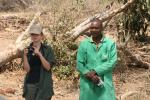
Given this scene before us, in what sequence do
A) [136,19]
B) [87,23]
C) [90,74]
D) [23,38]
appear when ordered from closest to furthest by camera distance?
[90,74] → [23,38] → [87,23] → [136,19]

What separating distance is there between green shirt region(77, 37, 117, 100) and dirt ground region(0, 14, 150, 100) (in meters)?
2.23

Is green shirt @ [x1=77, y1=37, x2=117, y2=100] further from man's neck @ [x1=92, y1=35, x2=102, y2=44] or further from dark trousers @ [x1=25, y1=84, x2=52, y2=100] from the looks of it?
dark trousers @ [x1=25, y1=84, x2=52, y2=100]

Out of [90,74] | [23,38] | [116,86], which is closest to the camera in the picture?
[90,74]

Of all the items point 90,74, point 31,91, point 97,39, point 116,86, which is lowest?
point 116,86

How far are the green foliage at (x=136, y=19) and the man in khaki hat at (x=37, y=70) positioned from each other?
548cm

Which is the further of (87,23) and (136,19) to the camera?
(136,19)

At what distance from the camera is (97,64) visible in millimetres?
4781

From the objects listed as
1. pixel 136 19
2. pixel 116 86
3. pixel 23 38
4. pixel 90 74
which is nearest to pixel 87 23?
pixel 23 38

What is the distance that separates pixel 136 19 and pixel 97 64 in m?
7.09

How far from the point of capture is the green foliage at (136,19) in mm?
10250

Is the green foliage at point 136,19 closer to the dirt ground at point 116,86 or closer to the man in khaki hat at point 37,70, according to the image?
the dirt ground at point 116,86

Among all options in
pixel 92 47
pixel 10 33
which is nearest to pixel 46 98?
pixel 92 47

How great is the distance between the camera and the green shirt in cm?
475

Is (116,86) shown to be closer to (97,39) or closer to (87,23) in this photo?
(87,23)
